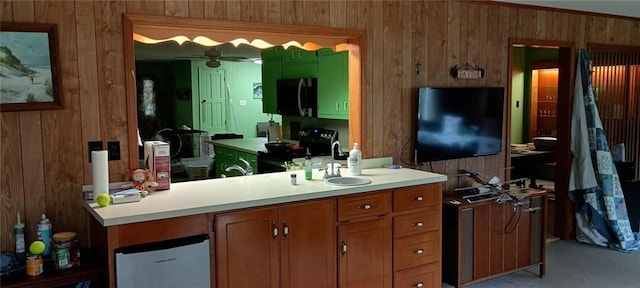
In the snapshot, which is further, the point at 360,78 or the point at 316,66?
the point at 316,66

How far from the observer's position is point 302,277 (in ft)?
9.84

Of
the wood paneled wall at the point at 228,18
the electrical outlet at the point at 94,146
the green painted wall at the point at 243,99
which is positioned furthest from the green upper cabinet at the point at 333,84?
the green painted wall at the point at 243,99

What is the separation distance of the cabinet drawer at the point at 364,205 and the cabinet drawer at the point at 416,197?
71 millimetres

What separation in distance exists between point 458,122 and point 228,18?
1966mm

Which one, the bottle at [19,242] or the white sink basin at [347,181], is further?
the white sink basin at [347,181]

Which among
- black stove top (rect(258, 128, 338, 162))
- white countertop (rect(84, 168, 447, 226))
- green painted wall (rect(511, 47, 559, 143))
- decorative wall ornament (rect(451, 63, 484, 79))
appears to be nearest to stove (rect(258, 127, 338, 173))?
black stove top (rect(258, 128, 338, 162))

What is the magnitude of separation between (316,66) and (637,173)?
3.76m

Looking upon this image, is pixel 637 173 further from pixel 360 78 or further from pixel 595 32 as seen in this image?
pixel 360 78

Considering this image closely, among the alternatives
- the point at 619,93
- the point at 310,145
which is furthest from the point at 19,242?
the point at 619,93

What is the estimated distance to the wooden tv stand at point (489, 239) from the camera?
3.80 meters

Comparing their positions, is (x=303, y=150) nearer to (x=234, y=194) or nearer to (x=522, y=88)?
(x=234, y=194)

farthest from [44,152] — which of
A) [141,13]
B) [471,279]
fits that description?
[471,279]

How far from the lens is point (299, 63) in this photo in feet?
18.1

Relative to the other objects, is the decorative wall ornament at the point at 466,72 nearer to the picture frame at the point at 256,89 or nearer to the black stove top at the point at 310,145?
the black stove top at the point at 310,145
